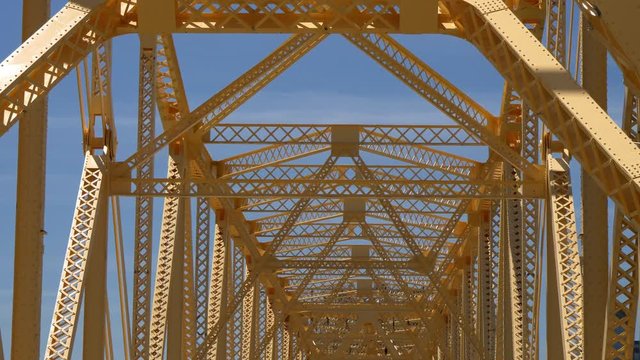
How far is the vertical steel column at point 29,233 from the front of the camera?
19000 mm

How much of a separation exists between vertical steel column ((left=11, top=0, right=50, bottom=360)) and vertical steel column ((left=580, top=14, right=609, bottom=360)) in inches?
315

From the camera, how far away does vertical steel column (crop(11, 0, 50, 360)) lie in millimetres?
19000

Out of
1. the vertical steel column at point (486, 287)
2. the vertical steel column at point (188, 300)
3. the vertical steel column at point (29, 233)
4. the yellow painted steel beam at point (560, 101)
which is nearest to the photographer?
the yellow painted steel beam at point (560, 101)

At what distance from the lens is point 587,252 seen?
20750 millimetres

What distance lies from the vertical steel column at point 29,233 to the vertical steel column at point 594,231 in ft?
26.2

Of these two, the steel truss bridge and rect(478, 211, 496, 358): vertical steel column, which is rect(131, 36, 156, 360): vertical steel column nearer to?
the steel truss bridge

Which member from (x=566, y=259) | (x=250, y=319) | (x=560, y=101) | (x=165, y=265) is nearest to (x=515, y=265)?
(x=566, y=259)

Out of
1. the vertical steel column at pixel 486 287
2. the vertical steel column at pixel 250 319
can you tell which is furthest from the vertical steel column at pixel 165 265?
the vertical steel column at pixel 250 319

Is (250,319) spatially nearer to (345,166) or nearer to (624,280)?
(345,166)

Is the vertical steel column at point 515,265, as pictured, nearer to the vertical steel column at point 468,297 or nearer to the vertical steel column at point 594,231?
the vertical steel column at point 594,231

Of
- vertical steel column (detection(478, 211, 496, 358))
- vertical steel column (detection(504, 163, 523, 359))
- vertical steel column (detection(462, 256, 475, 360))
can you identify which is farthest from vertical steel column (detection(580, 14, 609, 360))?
vertical steel column (detection(462, 256, 475, 360))

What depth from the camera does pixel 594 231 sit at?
20.8 meters

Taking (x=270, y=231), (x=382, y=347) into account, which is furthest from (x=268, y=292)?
(x=382, y=347)

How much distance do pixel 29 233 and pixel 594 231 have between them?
27.5ft
